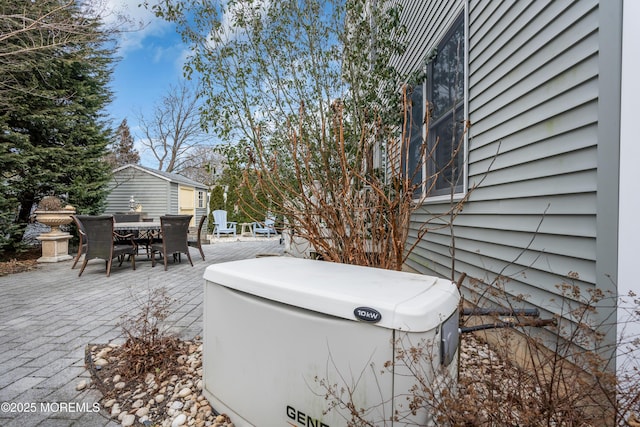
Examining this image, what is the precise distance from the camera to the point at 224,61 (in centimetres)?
520

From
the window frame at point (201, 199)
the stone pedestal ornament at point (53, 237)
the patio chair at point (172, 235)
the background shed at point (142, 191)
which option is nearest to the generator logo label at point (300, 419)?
the patio chair at point (172, 235)

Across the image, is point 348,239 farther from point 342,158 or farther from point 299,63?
point 299,63

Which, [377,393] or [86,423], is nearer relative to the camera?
[377,393]

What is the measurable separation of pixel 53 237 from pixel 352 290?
321 inches

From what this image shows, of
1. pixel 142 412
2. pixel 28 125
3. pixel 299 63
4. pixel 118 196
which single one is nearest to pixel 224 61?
pixel 299 63

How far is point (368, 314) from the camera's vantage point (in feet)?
3.21

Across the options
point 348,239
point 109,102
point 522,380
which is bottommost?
point 522,380

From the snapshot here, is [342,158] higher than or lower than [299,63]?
lower

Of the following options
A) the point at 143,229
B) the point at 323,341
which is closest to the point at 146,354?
the point at 323,341

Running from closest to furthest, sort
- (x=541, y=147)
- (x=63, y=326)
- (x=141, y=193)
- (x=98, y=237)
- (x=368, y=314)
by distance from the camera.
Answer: (x=368, y=314), (x=541, y=147), (x=63, y=326), (x=98, y=237), (x=141, y=193)

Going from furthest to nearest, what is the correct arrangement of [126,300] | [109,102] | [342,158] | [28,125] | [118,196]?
[118,196], [109,102], [28,125], [126,300], [342,158]

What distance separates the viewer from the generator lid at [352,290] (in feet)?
3.16

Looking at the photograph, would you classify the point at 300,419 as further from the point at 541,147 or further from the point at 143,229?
the point at 143,229

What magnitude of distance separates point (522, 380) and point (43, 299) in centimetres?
505
